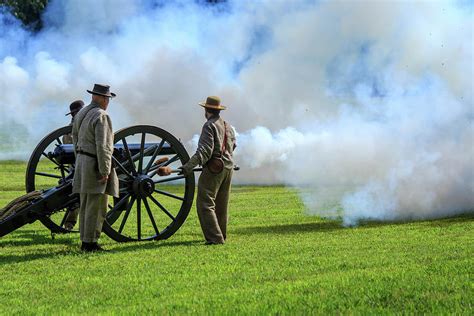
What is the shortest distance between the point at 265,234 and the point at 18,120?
2896cm

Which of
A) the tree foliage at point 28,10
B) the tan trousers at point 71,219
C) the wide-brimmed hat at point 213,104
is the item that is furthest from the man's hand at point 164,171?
the tree foliage at point 28,10

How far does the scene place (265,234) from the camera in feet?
38.1

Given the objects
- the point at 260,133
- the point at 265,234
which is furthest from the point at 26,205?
the point at 260,133

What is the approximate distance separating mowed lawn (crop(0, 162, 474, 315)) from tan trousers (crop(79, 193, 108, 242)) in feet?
0.83

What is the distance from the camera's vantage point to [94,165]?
1003cm

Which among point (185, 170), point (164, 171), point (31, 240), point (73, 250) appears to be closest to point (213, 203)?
point (185, 170)

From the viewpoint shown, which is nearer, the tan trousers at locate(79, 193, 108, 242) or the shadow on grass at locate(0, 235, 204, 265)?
the shadow on grass at locate(0, 235, 204, 265)

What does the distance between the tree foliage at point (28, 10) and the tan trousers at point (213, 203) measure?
18962 millimetres

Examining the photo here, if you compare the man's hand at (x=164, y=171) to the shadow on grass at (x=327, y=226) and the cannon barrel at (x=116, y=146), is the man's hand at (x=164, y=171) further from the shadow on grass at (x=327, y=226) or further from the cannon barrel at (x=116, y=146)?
the shadow on grass at (x=327, y=226)

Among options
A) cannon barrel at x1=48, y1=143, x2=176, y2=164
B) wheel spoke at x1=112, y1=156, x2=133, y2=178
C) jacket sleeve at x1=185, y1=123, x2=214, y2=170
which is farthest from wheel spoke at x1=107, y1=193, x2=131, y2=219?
jacket sleeve at x1=185, y1=123, x2=214, y2=170

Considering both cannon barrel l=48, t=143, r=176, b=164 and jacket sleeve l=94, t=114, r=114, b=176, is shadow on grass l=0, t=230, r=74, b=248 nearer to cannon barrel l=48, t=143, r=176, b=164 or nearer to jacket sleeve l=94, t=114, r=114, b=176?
cannon barrel l=48, t=143, r=176, b=164

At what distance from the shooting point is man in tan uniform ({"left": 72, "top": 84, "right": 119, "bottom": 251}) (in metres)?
9.94

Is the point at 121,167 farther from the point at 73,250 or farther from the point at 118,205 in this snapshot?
the point at 73,250

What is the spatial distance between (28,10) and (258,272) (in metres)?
24.3
